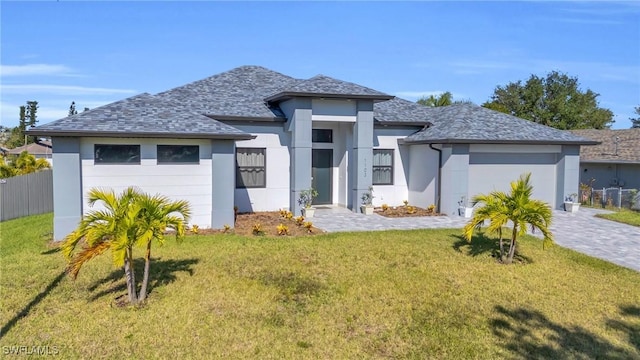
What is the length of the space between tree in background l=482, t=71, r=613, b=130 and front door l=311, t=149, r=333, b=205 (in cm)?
3867

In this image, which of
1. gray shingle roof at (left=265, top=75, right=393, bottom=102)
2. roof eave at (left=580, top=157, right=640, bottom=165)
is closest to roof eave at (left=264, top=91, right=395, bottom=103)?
gray shingle roof at (left=265, top=75, right=393, bottom=102)

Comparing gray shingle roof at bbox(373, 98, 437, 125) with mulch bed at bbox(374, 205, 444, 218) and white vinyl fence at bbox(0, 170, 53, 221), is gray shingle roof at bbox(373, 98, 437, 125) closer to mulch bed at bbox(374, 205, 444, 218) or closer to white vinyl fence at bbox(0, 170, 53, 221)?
mulch bed at bbox(374, 205, 444, 218)

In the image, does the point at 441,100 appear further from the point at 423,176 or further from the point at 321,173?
the point at 321,173

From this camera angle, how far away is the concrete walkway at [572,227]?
1118 cm

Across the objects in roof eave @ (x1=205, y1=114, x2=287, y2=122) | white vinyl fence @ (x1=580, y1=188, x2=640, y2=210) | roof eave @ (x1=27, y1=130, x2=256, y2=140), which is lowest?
white vinyl fence @ (x1=580, y1=188, x2=640, y2=210)

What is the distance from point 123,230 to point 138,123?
654 cm

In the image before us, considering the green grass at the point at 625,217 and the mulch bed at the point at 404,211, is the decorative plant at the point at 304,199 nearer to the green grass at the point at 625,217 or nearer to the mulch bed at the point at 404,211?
the mulch bed at the point at 404,211

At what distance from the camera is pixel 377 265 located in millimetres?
9508

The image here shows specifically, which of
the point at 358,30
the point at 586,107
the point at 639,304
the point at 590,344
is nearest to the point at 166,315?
the point at 590,344

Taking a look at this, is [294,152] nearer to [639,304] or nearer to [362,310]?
[362,310]

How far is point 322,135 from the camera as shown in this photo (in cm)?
1784

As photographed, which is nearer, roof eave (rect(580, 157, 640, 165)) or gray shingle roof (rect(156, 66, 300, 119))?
gray shingle roof (rect(156, 66, 300, 119))

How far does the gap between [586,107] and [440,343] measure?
55007 mm

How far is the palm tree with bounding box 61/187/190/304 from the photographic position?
22.0 feet
